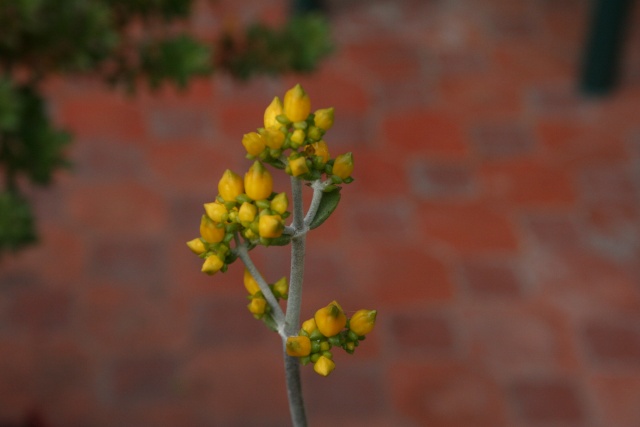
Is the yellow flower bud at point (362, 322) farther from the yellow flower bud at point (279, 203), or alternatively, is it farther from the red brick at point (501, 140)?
the red brick at point (501, 140)

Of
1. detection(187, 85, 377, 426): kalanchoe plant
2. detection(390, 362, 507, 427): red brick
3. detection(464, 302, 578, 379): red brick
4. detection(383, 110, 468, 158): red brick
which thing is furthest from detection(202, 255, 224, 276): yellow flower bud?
detection(383, 110, 468, 158): red brick

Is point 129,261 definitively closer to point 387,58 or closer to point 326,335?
point 387,58

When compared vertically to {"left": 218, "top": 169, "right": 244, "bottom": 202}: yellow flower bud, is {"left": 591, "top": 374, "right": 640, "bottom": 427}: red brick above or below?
below

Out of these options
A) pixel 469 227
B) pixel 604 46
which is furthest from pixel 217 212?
pixel 604 46

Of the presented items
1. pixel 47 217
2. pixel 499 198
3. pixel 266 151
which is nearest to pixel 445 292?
pixel 499 198

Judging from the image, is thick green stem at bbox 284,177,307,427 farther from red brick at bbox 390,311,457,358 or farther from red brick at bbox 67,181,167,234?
red brick at bbox 67,181,167,234
